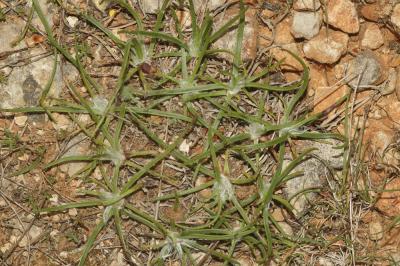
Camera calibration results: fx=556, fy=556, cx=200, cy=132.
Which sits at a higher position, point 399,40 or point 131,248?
point 399,40

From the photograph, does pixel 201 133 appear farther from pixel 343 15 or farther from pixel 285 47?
pixel 343 15

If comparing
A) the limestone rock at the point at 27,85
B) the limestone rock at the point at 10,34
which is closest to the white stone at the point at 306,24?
the limestone rock at the point at 27,85

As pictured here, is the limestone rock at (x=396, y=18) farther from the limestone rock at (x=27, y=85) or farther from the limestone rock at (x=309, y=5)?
the limestone rock at (x=27, y=85)

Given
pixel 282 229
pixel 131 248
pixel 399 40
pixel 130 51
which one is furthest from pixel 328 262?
pixel 130 51

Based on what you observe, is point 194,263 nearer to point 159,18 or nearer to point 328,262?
point 328,262

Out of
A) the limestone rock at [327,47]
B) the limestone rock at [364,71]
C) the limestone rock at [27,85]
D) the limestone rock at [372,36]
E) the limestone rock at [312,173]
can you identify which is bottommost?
the limestone rock at [312,173]

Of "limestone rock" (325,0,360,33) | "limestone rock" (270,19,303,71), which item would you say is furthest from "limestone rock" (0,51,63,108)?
"limestone rock" (325,0,360,33)

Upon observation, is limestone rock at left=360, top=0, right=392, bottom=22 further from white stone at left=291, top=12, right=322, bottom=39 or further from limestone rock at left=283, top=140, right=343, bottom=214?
limestone rock at left=283, top=140, right=343, bottom=214
